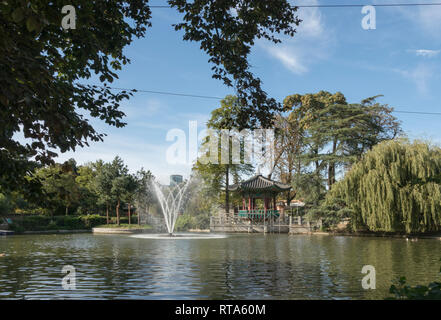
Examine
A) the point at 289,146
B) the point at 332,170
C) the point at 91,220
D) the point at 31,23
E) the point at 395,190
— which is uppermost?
the point at 289,146

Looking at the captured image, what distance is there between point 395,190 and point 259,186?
1299 centimetres

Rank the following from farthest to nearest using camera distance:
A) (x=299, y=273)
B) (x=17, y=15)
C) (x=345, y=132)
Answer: (x=345, y=132)
(x=299, y=273)
(x=17, y=15)

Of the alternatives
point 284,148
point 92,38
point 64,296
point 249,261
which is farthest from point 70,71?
point 284,148

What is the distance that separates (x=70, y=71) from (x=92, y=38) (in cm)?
357

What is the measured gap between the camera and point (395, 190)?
23.7 meters

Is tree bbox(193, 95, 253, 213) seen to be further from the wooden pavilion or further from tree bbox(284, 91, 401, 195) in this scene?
tree bbox(284, 91, 401, 195)

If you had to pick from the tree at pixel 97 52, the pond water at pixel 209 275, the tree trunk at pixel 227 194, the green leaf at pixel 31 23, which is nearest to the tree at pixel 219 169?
the tree trunk at pixel 227 194

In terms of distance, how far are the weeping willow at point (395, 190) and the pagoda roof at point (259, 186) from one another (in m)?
8.42

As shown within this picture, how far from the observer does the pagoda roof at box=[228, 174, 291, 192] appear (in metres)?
34.1

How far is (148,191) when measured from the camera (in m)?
40.8

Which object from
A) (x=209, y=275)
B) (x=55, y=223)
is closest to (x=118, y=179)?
(x=55, y=223)

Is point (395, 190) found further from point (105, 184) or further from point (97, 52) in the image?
point (105, 184)

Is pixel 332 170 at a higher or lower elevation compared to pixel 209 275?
higher

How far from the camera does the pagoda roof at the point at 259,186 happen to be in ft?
112
